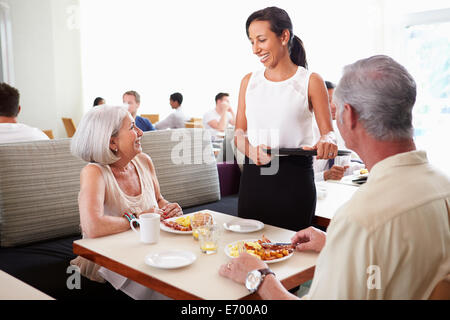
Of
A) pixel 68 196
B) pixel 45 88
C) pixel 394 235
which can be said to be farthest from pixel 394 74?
pixel 45 88

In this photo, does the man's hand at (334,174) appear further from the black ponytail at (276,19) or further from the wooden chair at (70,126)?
the wooden chair at (70,126)

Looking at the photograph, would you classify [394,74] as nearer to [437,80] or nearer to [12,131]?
[12,131]

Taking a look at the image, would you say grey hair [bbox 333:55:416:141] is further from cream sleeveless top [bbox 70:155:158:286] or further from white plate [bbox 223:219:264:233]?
cream sleeveless top [bbox 70:155:158:286]

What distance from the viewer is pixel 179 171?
3037 mm

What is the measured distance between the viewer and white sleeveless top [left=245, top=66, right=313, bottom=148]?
1.78 meters

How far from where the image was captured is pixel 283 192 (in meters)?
1.79

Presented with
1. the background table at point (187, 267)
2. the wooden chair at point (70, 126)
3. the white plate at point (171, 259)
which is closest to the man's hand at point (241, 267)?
the background table at point (187, 267)

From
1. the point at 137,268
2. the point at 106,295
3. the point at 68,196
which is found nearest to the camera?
the point at 137,268

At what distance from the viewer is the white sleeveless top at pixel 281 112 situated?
1.78 meters

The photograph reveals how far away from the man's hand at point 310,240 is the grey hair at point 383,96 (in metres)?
0.55

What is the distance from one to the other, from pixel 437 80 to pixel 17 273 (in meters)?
5.75

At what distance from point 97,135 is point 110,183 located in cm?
21

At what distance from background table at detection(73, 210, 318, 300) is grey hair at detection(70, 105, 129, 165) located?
36 cm

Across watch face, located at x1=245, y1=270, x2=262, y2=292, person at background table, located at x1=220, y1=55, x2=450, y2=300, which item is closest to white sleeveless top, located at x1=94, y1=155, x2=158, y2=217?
watch face, located at x1=245, y1=270, x2=262, y2=292
